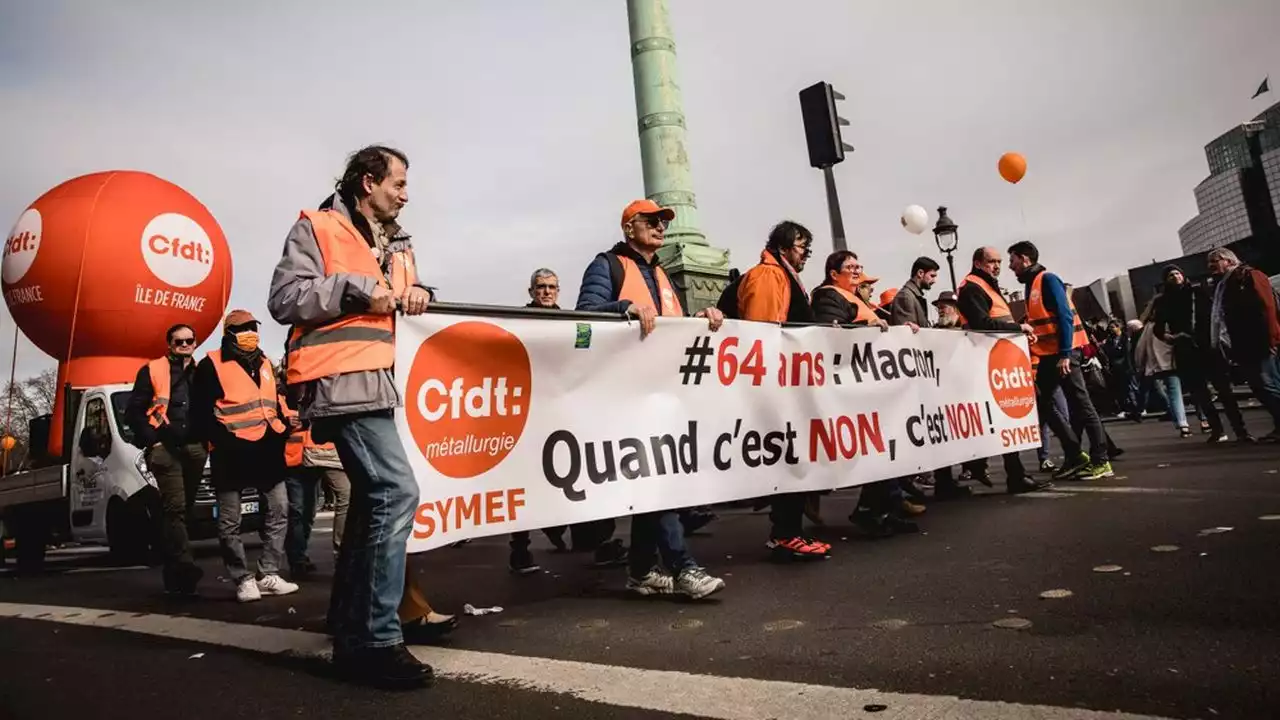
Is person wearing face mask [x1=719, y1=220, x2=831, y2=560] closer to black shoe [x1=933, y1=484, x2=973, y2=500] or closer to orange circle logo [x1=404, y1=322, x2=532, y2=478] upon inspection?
orange circle logo [x1=404, y1=322, x2=532, y2=478]

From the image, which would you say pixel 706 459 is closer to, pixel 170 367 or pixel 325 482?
pixel 325 482

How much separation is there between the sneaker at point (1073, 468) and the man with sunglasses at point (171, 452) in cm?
650

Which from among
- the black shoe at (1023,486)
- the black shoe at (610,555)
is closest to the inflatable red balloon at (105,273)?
the black shoe at (610,555)

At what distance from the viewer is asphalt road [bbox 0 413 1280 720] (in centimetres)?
229

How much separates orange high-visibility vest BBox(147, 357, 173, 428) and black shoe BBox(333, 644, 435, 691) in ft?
11.4

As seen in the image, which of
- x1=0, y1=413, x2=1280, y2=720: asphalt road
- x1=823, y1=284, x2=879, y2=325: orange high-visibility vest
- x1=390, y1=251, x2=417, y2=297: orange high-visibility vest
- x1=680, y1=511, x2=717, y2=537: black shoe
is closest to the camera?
x1=0, y1=413, x2=1280, y2=720: asphalt road

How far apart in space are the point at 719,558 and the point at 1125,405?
1388cm

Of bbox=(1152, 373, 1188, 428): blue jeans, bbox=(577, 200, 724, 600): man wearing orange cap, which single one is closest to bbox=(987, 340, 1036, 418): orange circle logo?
bbox=(577, 200, 724, 600): man wearing orange cap

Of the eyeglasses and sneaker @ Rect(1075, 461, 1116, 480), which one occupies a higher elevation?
the eyeglasses

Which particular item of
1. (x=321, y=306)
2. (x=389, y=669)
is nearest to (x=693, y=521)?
(x=389, y=669)

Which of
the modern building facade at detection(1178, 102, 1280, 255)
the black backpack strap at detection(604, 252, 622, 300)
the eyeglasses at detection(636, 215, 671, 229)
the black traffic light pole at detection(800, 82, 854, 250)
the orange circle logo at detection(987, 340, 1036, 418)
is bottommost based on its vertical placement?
the orange circle logo at detection(987, 340, 1036, 418)

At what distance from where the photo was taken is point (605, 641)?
319 centimetres

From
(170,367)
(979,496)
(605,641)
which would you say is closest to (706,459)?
(605,641)

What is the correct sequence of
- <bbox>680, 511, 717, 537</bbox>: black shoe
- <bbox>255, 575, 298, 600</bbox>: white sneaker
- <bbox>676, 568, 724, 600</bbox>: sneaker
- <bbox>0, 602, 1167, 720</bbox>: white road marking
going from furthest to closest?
<bbox>680, 511, 717, 537</bbox>: black shoe < <bbox>255, 575, 298, 600</bbox>: white sneaker < <bbox>676, 568, 724, 600</bbox>: sneaker < <bbox>0, 602, 1167, 720</bbox>: white road marking
